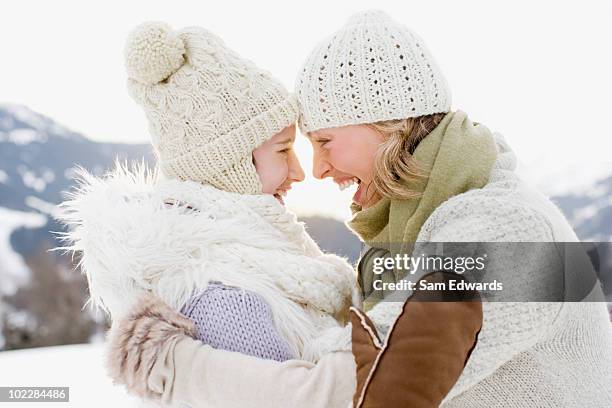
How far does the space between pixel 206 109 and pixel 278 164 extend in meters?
0.22

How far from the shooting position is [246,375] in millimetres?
1083

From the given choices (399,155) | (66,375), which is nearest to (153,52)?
(399,155)

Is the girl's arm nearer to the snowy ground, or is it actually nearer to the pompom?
the pompom

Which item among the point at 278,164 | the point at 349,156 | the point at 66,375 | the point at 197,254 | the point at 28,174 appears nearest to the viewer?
the point at 197,254

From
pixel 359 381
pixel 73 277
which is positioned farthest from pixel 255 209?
pixel 73 277

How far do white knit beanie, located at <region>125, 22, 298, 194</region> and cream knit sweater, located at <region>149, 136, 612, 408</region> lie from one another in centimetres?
45

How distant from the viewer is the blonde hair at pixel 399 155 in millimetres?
1233

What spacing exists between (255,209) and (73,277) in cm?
346

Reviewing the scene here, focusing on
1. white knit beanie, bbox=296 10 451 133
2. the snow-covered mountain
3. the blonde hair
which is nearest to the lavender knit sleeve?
the blonde hair

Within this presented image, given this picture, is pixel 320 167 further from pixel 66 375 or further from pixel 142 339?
pixel 66 375

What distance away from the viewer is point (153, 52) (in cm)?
134

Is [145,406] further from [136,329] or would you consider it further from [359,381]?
[359,381]

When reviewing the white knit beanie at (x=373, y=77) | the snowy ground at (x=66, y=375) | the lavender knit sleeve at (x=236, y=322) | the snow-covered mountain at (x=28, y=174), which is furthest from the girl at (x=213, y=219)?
the snow-covered mountain at (x=28, y=174)

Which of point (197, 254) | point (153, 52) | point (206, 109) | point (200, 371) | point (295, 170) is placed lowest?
point (200, 371)
